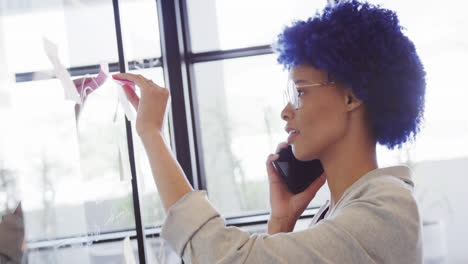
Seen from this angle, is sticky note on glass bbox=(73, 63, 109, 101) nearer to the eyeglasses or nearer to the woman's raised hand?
the woman's raised hand

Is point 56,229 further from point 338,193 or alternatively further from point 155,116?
point 338,193

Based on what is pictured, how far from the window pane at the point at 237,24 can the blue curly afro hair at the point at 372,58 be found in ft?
5.46

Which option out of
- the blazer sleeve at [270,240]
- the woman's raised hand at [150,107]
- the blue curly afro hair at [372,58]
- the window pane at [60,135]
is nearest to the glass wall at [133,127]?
the window pane at [60,135]

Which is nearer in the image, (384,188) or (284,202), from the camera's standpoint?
(384,188)

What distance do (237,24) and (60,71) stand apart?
1971 millimetres

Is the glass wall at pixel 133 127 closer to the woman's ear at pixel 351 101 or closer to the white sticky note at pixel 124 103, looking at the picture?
the white sticky note at pixel 124 103

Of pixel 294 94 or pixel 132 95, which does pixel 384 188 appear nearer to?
pixel 294 94

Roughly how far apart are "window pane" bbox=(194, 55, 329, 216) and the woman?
4.98 feet

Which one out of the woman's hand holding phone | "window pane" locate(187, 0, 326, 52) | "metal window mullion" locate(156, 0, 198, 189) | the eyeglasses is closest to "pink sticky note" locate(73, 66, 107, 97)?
the eyeglasses

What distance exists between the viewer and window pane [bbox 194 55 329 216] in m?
2.64

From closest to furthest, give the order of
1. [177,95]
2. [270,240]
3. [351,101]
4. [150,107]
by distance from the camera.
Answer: [270,240] → [150,107] → [351,101] → [177,95]

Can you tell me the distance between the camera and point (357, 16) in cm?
97

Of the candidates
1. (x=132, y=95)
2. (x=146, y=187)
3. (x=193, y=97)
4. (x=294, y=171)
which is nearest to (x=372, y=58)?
(x=294, y=171)

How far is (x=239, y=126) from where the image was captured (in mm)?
2666
